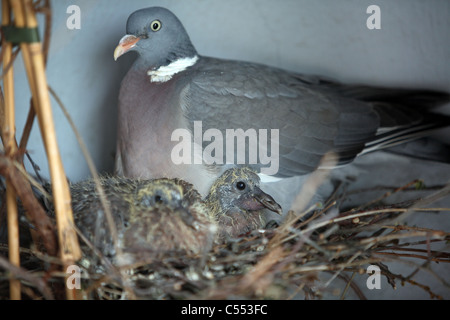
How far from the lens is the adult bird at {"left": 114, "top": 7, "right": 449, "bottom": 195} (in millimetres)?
1325

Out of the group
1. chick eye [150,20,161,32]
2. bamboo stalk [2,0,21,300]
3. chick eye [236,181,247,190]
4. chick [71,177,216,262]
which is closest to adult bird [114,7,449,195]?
chick eye [150,20,161,32]

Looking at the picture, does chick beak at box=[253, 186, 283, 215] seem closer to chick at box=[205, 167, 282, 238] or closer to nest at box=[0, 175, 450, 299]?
chick at box=[205, 167, 282, 238]

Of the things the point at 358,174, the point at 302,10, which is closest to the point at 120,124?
the point at 302,10

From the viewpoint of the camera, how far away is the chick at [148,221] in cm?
94

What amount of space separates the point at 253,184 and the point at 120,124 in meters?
0.47

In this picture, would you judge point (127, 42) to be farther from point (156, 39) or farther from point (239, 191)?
point (239, 191)

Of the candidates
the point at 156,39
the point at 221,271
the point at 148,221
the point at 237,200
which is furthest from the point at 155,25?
the point at 221,271

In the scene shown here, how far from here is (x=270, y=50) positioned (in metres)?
1.68

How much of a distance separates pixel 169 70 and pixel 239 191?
1.52ft

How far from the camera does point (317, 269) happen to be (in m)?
0.90

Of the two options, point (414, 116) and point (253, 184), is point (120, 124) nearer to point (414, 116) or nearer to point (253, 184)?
point (253, 184)

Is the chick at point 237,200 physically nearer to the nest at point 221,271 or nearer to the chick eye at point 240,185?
the chick eye at point 240,185

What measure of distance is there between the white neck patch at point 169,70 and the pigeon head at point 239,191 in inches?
14.8

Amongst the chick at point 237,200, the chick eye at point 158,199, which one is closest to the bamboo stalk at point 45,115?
the chick eye at point 158,199
